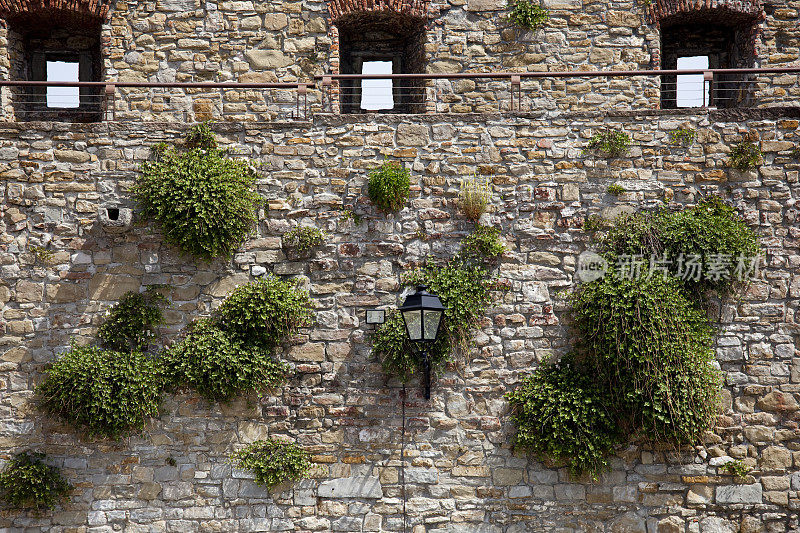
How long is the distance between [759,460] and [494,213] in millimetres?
3394

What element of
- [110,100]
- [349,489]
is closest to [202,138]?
[110,100]

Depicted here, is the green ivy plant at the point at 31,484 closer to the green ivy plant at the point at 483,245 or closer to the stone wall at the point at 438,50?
the stone wall at the point at 438,50

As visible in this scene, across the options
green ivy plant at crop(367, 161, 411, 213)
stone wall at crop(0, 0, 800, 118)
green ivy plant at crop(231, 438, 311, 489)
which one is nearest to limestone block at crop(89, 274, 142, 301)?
green ivy plant at crop(231, 438, 311, 489)

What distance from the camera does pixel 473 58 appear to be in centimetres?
810

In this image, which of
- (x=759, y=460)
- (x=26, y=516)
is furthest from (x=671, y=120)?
(x=26, y=516)

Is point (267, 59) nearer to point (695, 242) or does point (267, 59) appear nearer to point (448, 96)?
point (448, 96)

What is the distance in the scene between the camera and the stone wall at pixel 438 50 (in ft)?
25.9

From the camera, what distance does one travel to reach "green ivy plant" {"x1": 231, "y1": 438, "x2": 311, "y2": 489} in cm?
648

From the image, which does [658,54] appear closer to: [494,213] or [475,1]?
[475,1]

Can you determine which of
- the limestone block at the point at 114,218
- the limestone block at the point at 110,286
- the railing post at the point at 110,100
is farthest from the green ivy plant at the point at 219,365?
the railing post at the point at 110,100

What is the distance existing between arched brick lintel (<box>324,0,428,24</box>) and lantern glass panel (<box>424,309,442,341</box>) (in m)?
3.84

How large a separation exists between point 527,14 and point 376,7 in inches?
67.4

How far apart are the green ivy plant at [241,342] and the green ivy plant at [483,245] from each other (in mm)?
1626

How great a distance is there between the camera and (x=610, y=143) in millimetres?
6973
